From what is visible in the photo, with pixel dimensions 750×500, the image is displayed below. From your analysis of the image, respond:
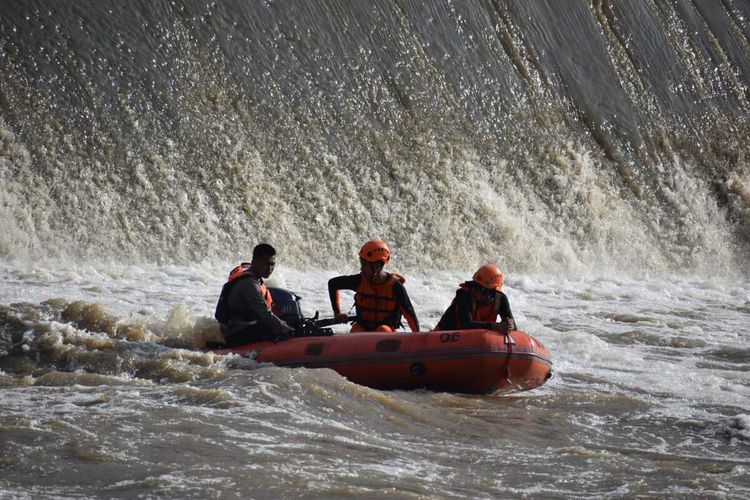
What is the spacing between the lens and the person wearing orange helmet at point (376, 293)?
7.45 m

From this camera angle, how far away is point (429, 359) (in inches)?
267

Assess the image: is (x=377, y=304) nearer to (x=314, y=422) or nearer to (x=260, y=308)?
(x=260, y=308)

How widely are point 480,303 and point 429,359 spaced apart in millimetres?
722

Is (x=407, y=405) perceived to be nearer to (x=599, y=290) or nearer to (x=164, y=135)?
(x=164, y=135)

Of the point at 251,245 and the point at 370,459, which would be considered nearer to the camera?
the point at 370,459

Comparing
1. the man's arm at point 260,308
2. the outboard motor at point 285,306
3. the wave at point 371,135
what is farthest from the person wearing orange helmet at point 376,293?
the wave at point 371,135

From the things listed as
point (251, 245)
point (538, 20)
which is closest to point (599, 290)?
point (251, 245)

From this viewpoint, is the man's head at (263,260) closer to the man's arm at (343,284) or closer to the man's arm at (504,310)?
the man's arm at (343,284)

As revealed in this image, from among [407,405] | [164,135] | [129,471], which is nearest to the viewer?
[129,471]

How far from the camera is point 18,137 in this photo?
1107 cm

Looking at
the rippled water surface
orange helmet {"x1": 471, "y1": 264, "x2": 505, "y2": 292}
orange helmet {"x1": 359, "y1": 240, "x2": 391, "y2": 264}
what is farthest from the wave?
orange helmet {"x1": 471, "y1": 264, "x2": 505, "y2": 292}

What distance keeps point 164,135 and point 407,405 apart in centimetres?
640

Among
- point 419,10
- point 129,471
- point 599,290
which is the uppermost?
point 419,10

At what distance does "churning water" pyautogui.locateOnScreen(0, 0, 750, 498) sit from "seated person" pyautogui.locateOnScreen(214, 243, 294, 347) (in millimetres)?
383
